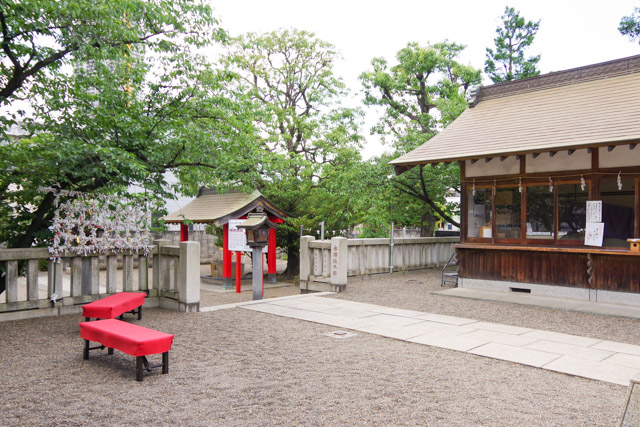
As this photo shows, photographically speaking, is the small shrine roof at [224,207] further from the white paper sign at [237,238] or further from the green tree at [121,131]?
the green tree at [121,131]

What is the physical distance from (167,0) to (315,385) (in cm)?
650

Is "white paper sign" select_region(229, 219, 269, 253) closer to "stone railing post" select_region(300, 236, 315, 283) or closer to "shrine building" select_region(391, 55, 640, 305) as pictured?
"stone railing post" select_region(300, 236, 315, 283)

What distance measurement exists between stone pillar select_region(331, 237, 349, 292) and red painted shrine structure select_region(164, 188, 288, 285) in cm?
469

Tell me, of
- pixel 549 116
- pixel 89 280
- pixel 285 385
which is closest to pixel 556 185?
pixel 549 116

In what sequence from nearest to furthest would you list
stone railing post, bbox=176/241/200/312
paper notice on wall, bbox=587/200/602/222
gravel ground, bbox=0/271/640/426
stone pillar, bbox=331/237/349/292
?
gravel ground, bbox=0/271/640/426 < stone railing post, bbox=176/241/200/312 < paper notice on wall, bbox=587/200/602/222 < stone pillar, bbox=331/237/349/292

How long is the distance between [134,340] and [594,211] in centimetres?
993

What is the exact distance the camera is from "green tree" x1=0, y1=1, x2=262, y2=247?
7.74m

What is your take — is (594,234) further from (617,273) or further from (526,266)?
(526,266)

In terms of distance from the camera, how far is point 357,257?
48.5 feet

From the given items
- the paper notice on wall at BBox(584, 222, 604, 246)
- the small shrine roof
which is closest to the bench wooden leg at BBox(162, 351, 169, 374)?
the paper notice on wall at BBox(584, 222, 604, 246)

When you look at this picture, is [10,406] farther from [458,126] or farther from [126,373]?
[458,126]

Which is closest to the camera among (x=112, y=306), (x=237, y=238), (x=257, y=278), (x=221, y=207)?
(x=112, y=306)

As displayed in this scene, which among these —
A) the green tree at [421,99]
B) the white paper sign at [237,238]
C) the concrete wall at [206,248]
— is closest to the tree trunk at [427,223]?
the green tree at [421,99]

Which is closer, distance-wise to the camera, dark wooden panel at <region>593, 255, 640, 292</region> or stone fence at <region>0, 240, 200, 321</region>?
stone fence at <region>0, 240, 200, 321</region>
